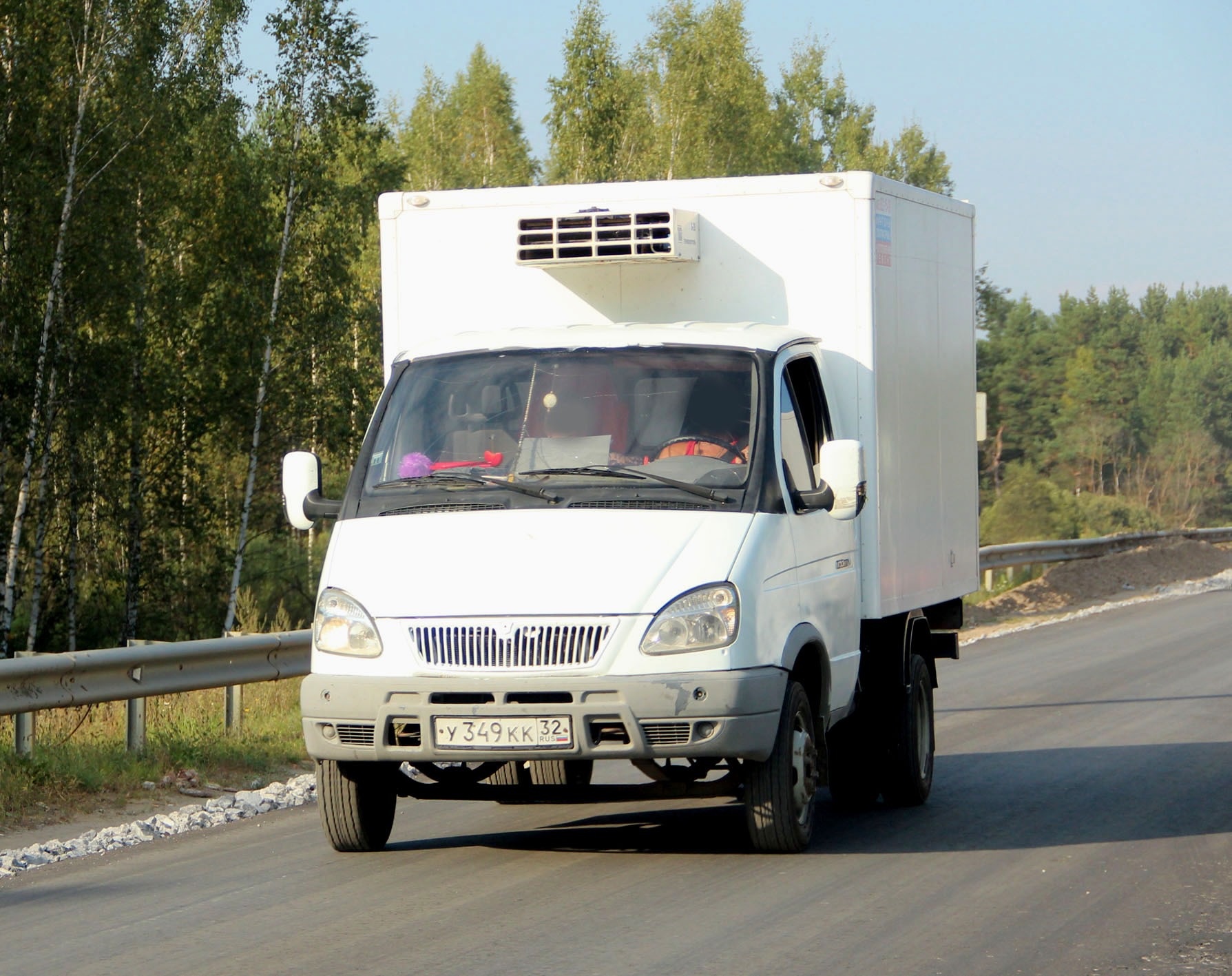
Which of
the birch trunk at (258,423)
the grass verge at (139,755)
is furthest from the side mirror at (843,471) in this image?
the birch trunk at (258,423)

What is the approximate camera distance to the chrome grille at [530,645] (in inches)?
253

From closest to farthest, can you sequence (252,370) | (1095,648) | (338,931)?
(338,931) → (1095,648) → (252,370)

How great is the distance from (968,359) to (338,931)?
18.7 ft

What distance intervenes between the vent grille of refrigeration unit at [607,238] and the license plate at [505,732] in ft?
8.56

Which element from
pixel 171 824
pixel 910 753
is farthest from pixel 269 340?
pixel 910 753

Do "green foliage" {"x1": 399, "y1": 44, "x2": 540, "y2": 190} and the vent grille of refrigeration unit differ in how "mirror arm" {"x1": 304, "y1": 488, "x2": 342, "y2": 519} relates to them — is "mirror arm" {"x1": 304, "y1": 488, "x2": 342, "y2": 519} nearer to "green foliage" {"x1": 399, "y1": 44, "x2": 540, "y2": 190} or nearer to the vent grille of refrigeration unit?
the vent grille of refrigeration unit

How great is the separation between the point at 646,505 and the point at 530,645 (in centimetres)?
79

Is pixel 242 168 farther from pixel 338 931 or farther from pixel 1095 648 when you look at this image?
pixel 338 931

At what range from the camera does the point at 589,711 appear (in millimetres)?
6371

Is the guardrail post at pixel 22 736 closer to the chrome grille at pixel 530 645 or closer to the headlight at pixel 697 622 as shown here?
the chrome grille at pixel 530 645

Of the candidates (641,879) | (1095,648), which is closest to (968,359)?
(641,879)

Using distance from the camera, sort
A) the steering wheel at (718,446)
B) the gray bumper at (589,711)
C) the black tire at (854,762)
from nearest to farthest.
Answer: the gray bumper at (589,711)
the steering wheel at (718,446)
the black tire at (854,762)

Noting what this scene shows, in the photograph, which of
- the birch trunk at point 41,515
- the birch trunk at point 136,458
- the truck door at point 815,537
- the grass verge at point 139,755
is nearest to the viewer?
the truck door at point 815,537

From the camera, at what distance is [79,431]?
25953 millimetres
